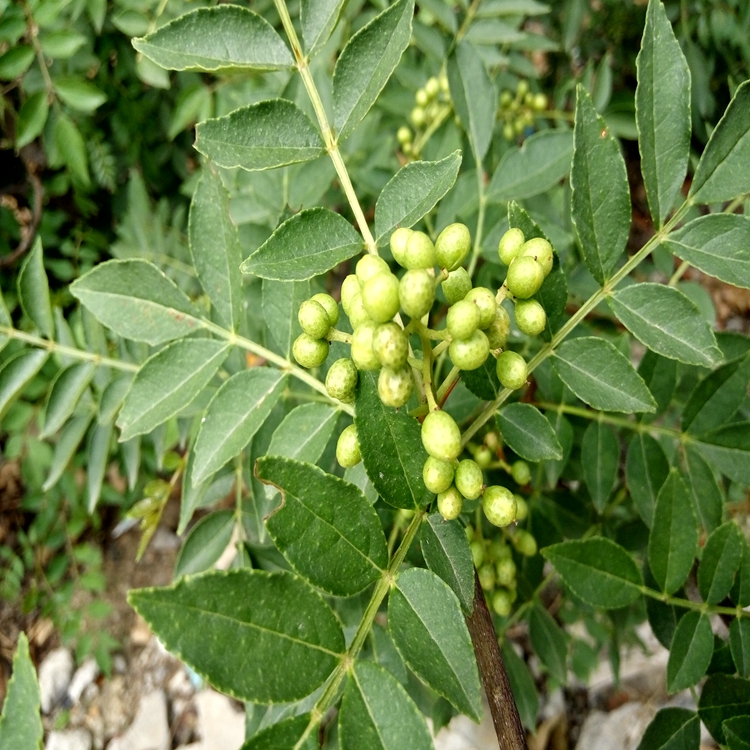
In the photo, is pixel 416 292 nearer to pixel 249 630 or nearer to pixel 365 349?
pixel 365 349

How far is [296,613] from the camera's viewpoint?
34.9 inches

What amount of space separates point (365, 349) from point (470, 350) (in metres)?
0.15

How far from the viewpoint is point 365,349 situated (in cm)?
90

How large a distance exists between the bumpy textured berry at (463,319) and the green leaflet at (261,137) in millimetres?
499

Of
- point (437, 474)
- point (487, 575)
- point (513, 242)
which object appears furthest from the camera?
point (487, 575)

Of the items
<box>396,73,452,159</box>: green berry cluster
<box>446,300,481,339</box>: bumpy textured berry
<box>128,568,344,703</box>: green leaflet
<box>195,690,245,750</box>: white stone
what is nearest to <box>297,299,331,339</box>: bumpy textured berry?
<box>446,300,481,339</box>: bumpy textured berry

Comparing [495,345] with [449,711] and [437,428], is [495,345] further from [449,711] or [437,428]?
[449,711]

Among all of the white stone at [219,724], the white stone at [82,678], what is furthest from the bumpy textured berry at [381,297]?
the white stone at [82,678]

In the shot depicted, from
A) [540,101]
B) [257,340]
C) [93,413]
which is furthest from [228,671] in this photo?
[540,101]

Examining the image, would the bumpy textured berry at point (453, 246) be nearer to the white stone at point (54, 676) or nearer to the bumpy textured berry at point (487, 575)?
the bumpy textured berry at point (487, 575)

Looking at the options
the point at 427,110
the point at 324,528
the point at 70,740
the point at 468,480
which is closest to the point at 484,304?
the point at 468,480

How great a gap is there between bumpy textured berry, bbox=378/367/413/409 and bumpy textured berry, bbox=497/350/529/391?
0.70ft

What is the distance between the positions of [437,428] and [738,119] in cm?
77

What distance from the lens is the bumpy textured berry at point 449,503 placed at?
966 millimetres
